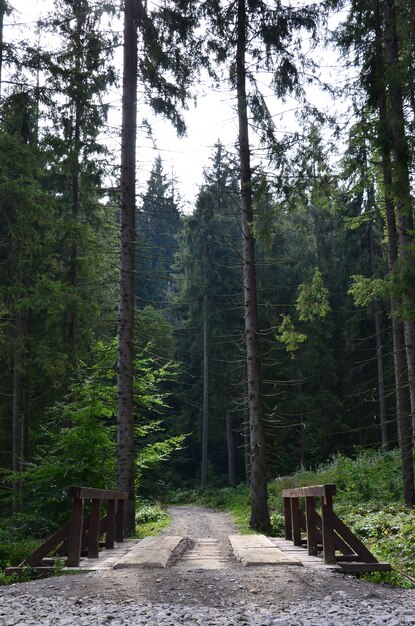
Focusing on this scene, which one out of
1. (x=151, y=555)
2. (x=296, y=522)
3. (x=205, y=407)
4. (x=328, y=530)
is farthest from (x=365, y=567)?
(x=205, y=407)

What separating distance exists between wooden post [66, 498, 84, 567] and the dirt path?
0.72m

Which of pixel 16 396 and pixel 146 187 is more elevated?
pixel 146 187

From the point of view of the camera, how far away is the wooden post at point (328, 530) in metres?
7.31

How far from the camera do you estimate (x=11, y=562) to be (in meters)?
9.30

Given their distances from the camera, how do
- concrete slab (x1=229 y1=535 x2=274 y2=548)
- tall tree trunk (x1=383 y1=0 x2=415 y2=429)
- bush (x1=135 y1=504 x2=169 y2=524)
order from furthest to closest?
bush (x1=135 y1=504 x2=169 y2=524), tall tree trunk (x1=383 y1=0 x2=415 y2=429), concrete slab (x1=229 y1=535 x2=274 y2=548)

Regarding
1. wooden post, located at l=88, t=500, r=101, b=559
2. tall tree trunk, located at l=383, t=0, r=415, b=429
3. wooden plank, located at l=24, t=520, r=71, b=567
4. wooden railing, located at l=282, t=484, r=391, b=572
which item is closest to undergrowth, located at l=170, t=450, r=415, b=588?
wooden railing, located at l=282, t=484, r=391, b=572

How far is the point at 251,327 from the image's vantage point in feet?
46.2

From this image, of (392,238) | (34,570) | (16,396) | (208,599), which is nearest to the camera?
(208,599)

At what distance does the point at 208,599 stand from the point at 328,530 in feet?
7.99

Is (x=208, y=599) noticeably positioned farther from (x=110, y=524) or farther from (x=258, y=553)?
(x=110, y=524)

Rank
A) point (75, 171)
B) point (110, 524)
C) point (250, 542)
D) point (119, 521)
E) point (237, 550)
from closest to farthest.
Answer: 1. point (237, 550)
2. point (250, 542)
3. point (110, 524)
4. point (119, 521)
5. point (75, 171)

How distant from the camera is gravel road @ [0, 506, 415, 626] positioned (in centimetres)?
476

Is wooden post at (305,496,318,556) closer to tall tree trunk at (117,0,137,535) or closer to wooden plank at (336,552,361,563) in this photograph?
wooden plank at (336,552,361,563)

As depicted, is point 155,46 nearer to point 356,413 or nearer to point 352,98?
point 352,98
